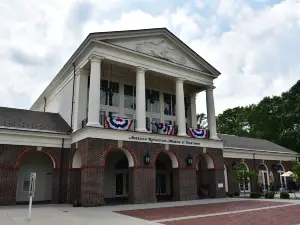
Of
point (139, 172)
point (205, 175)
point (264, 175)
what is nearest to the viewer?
point (139, 172)

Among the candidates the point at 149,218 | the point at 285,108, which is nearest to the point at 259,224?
the point at 149,218

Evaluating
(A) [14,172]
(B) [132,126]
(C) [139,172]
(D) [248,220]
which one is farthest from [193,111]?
(D) [248,220]

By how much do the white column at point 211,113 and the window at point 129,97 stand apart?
6456 millimetres

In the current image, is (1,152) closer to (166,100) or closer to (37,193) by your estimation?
(37,193)

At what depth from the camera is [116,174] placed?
23.1 m

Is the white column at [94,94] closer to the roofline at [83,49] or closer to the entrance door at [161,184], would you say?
the roofline at [83,49]

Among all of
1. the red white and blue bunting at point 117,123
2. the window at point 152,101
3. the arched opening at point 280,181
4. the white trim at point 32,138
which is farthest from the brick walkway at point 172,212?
the arched opening at point 280,181

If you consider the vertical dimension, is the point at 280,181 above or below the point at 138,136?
below

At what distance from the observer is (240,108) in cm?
5494

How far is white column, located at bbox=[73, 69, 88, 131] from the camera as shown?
20297 mm

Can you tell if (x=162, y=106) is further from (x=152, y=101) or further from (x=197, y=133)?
(x=197, y=133)

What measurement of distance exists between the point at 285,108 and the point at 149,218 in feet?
124

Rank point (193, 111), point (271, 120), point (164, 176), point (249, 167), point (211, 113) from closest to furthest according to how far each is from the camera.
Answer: point (211, 113), point (164, 176), point (193, 111), point (249, 167), point (271, 120)

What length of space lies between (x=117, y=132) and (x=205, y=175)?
9442 mm
